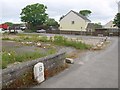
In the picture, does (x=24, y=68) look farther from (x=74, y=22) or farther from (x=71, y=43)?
(x=74, y=22)

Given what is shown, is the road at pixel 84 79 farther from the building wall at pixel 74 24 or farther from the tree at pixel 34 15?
the building wall at pixel 74 24

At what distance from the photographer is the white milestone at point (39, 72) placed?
10.1m

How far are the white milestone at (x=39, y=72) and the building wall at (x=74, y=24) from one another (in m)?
62.1

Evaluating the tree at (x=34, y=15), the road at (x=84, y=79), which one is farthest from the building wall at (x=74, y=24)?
the road at (x=84, y=79)

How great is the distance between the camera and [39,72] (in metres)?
10.3

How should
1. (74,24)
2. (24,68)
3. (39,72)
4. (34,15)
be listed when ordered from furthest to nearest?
(74,24), (34,15), (39,72), (24,68)

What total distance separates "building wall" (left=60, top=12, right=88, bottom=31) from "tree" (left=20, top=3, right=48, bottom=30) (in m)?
6.35

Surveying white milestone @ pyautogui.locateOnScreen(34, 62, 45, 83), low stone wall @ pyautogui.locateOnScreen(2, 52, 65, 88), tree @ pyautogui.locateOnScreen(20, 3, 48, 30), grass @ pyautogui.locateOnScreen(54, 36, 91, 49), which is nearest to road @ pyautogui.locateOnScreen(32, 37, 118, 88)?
white milestone @ pyautogui.locateOnScreen(34, 62, 45, 83)

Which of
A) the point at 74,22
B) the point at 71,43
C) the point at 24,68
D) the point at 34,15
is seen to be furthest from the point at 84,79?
the point at 74,22

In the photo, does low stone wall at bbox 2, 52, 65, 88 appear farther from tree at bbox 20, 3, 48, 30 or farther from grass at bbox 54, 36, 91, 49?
tree at bbox 20, 3, 48, 30

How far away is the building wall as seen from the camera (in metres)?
72.1

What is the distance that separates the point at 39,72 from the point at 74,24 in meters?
63.1

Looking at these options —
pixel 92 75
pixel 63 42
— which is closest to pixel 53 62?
pixel 92 75

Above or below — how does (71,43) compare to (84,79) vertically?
above
